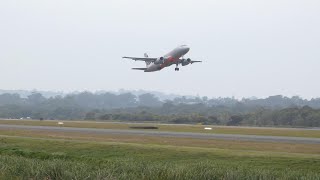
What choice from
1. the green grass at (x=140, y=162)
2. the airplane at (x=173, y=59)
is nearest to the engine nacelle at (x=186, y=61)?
the airplane at (x=173, y=59)

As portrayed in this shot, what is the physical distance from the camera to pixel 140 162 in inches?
1095

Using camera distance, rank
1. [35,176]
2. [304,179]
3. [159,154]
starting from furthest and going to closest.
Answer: [159,154] < [35,176] < [304,179]

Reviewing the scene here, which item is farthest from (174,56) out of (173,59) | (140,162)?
(140,162)

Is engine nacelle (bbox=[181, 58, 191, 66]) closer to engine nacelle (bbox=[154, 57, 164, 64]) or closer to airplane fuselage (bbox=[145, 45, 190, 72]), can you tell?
airplane fuselage (bbox=[145, 45, 190, 72])

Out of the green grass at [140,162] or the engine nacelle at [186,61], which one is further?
the engine nacelle at [186,61]

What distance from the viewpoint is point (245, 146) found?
40.3 metres

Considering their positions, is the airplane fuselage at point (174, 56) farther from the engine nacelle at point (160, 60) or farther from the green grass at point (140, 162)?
the green grass at point (140, 162)

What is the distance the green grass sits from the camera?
75.8 ft

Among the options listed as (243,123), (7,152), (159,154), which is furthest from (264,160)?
(243,123)

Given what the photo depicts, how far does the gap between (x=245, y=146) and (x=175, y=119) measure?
66843 mm

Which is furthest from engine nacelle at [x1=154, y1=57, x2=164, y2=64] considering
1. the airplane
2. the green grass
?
the green grass

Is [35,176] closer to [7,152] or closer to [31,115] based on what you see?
[7,152]

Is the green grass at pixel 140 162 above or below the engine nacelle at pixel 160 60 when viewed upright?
below

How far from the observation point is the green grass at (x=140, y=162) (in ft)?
75.8
